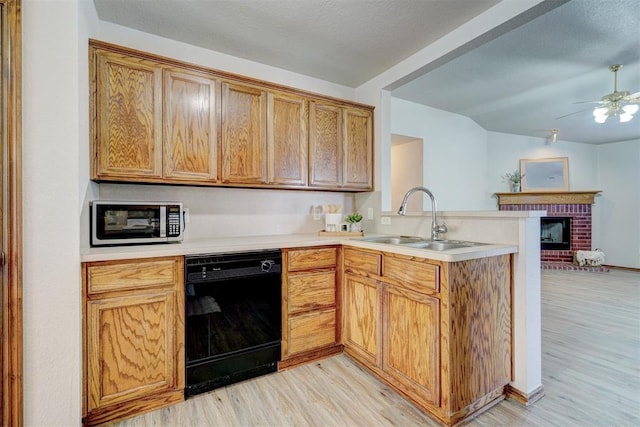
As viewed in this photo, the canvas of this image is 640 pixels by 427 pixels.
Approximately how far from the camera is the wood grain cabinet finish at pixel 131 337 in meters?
1.58

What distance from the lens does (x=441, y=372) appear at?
5.24ft

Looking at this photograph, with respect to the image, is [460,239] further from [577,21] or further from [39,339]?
[39,339]

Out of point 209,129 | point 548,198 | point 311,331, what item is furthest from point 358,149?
point 548,198

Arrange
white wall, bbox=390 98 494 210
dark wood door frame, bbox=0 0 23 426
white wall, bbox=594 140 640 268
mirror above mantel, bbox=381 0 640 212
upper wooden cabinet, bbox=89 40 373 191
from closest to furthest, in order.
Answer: dark wood door frame, bbox=0 0 23 426
upper wooden cabinet, bbox=89 40 373 191
mirror above mantel, bbox=381 0 640 212
white wall, bbox=390 98 494 210
white wall, bbox=594 140 640 268

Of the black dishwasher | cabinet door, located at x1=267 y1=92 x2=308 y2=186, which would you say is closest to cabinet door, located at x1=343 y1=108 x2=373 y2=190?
cabinet door, located at x1=267 y1=92 x2=308 y2=186

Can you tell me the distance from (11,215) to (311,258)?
5.47 feet

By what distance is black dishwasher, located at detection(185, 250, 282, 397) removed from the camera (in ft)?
6.06

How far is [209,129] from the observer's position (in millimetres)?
2213

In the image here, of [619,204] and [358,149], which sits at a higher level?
[358,149]

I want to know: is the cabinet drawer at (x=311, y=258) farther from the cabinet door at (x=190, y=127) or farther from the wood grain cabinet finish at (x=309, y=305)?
the cabinet door at (x=190, y=127)

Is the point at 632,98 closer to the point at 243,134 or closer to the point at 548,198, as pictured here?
the point at 548,198

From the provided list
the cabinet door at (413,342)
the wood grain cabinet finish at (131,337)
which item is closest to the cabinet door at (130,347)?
the wood grain cabinet finish at (131,337)

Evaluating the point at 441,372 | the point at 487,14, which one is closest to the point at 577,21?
the point at 487,14

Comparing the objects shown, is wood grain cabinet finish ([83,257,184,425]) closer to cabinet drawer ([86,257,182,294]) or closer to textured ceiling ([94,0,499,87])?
cabinet drawer ([86,257,182,294])
